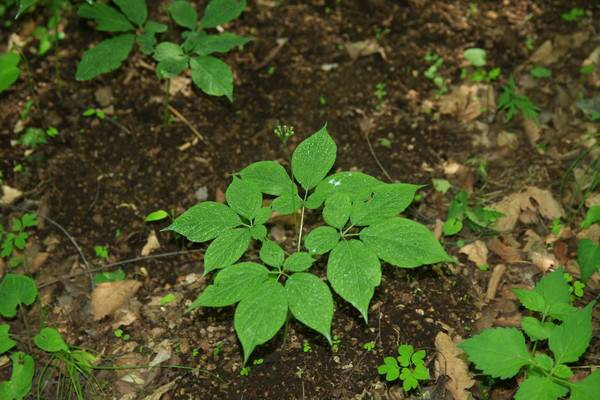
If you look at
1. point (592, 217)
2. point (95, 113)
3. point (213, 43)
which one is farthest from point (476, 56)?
point (95, 113)

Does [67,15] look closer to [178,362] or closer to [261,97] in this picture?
[261,97]

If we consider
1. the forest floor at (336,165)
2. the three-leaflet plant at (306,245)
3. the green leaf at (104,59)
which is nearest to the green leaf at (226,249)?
the three-leaflet plant at (306,245)

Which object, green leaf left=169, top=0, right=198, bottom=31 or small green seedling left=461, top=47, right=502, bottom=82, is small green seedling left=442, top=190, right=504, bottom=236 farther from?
green leaf left=169, top=0, right=198, bottom=31

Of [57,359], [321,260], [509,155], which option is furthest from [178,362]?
[509,155]

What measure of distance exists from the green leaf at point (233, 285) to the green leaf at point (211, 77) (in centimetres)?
97

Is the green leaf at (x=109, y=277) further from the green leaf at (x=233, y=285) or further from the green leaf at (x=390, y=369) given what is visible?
the green leaf at (x=390, y=369)

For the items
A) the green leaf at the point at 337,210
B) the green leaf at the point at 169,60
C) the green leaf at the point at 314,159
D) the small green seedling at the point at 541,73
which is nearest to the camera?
the green leaf at the point at 337,210

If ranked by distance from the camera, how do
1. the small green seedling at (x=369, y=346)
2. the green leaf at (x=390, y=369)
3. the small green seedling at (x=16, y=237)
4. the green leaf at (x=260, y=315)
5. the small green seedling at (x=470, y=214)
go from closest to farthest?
the green leaf at (x=260, y=315), the green leaf at (x=390, y=369), the small green seedling at (x=369, y=346), the small green seedling at (x=470, y=214), the small green seedling at (x=16, y=237)

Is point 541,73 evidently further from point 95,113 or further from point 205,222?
point 95,113

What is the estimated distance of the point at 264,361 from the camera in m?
2.04

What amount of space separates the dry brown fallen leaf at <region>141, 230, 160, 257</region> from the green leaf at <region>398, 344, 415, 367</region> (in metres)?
1.19

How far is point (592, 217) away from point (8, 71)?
2739 mm

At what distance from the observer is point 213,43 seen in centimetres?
241

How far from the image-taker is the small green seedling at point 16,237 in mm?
2541
